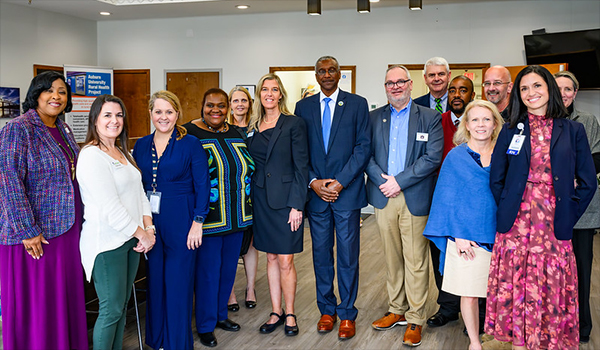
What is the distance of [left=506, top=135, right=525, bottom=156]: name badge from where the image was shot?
8.93ft

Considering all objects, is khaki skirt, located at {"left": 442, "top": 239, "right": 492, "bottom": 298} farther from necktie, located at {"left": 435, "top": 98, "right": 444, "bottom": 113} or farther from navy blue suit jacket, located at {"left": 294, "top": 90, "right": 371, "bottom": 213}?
necktie, located at {"left": 435, "top": 98, "right": 444, "bottom": 113}

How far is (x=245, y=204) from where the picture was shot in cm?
346

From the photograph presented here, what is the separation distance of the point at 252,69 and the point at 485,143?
7.21 metres

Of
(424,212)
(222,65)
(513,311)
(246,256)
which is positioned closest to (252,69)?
(222,65)

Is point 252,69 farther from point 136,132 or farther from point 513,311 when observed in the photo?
point 513,311

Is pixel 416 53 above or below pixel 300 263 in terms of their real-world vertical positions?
above

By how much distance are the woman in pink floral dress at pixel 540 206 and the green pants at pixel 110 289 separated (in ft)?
6.87

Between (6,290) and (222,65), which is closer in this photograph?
(6,290)

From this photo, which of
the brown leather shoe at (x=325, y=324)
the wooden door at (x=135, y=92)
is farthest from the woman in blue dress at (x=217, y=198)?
the wooden door at (x=135, y=92)

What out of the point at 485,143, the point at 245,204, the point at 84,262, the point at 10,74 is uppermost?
the point at 10,74

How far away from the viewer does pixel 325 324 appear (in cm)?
360

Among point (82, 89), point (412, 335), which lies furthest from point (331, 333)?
point (82, 89)

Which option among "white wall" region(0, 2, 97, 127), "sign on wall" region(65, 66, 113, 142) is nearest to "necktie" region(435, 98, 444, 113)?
"sign on wall" region(65, 66, 113, 142)

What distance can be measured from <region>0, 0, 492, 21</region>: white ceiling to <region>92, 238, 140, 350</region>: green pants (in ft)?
21.5
